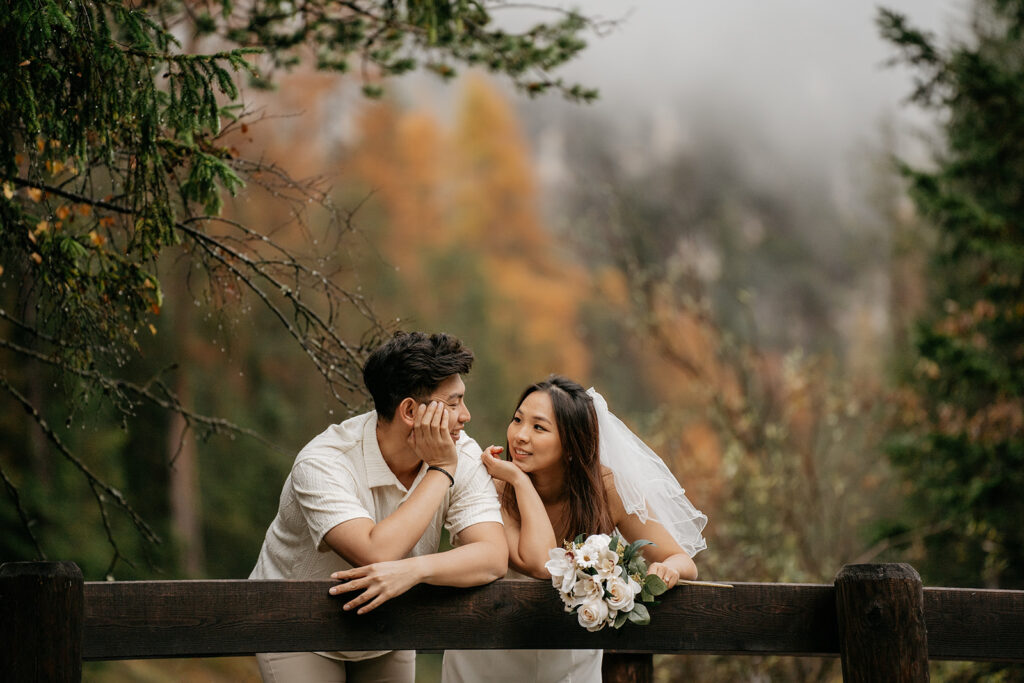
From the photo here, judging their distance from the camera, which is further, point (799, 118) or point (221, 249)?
point (799, 118)

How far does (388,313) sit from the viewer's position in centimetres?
1675

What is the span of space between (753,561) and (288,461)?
9.08 m

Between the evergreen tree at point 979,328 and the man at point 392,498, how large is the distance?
5658 millimetres

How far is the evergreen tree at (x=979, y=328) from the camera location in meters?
7.64

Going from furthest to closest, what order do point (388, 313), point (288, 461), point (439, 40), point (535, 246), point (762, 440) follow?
point (535, 246), point (388, 313), point (288, 461), point (762, 440), point (439, 40)

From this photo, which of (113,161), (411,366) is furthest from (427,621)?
(113,161)

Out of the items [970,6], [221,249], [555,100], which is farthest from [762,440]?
[555,100]

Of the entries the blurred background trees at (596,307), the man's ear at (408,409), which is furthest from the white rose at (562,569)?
the blurred background trees at (596,307)

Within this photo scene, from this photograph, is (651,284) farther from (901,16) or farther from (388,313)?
(388,313)

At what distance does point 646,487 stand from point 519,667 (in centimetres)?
75

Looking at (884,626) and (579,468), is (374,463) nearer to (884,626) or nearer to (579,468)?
(579,468)

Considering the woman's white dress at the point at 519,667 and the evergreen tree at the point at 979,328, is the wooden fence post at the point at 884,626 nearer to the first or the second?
the woman's white dress at the point at 519,667

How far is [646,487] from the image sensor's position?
345 cm

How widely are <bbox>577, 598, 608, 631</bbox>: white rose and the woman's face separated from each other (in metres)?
0.84
